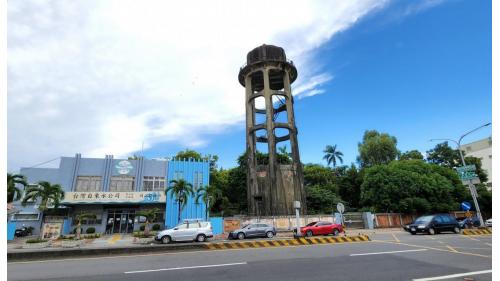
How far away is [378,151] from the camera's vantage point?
188 ft

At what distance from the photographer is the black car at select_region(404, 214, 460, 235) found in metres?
20.4

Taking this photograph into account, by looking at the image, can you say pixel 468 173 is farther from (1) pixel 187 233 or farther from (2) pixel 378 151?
(2) pixel 378 151

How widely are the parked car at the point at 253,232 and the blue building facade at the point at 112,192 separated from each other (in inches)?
410

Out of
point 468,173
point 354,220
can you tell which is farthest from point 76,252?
point 354,220

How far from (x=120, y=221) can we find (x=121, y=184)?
4210mm

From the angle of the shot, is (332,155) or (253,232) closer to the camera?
(253,232)

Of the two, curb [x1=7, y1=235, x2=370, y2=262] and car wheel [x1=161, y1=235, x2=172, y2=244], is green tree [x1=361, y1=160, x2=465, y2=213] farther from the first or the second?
car wheel [x1=161, y1=235, x2=172, y2=244]

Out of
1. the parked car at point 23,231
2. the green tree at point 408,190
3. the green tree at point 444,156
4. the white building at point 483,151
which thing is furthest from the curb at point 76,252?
the white building at point 483,151

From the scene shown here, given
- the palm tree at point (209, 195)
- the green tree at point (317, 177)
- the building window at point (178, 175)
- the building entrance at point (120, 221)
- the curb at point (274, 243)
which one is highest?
the green tree at point (317, 177)

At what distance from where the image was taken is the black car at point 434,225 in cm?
2036

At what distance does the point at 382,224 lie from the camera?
105 ft

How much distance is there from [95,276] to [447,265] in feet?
33.1

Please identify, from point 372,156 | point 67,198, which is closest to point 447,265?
point 67,198

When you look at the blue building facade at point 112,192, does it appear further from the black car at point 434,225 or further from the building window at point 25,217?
the black car at point 434,225
